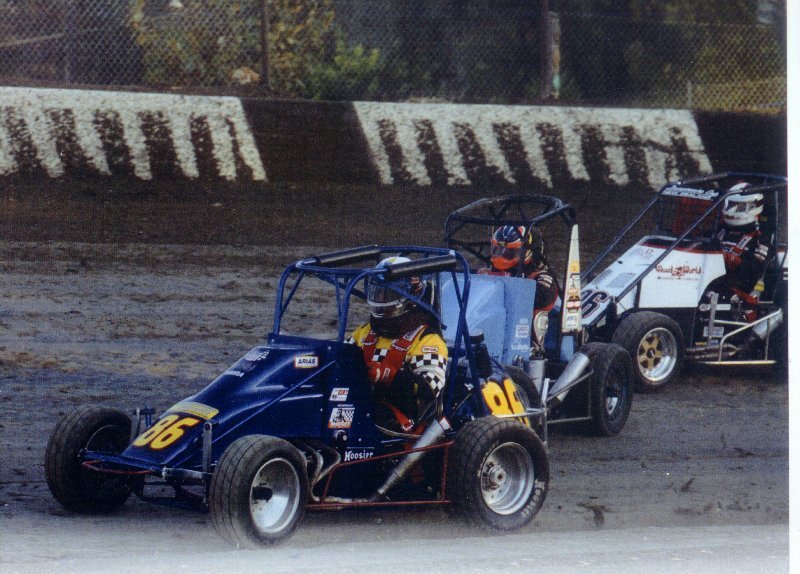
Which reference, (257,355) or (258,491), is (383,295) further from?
(258,491)

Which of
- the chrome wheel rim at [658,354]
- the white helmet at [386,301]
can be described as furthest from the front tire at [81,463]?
the chrome wheel rim at [658,354]

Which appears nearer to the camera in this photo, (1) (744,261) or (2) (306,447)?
(2) (306,447)

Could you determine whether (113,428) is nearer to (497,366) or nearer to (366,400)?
(366,400)

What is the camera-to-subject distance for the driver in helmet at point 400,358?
21.2 ft

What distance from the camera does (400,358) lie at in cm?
652

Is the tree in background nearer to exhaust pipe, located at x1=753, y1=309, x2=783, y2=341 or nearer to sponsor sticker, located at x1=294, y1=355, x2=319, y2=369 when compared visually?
exhaust pipe, located at x1=753, y1=309, x2=783, y2=341

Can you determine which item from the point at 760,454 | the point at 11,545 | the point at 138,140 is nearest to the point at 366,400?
the point at 11,545

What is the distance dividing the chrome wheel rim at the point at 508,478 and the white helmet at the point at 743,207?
5.18 metres

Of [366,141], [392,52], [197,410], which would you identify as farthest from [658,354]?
[392,52]

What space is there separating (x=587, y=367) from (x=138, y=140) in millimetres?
7442

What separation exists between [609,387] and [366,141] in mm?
7121

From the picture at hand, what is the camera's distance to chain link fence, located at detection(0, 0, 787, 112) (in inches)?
610

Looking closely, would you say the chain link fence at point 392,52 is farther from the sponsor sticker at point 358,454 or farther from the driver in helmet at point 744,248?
the sponsor sticker at point 358,454

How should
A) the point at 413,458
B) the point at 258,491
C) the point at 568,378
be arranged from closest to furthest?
the point at 258,491
the point at 413,458
the point at 568,378
